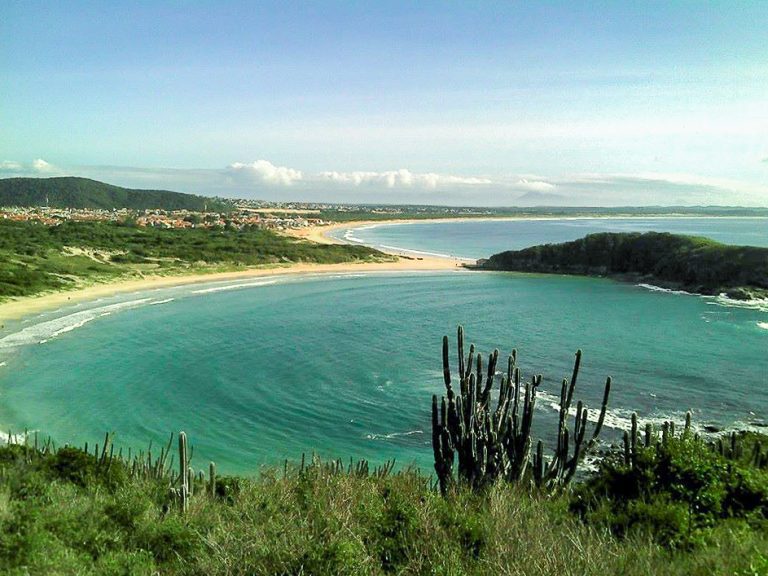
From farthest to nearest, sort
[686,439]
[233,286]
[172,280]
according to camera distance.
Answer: [172,280] → [233,286] → [686,439]

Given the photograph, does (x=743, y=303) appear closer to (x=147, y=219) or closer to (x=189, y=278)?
(x=189, y=278)

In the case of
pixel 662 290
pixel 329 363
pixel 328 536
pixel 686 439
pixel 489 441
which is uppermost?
pixel 686 439

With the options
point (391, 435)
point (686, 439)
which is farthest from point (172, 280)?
point (686, 439)

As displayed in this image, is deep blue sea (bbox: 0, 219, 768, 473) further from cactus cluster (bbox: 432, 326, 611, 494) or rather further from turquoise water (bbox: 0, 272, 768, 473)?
cactus cluster (bbox: 432, 326, 611, 494)

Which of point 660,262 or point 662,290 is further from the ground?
point 660,262

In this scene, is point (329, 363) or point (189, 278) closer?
point (329, 363)
